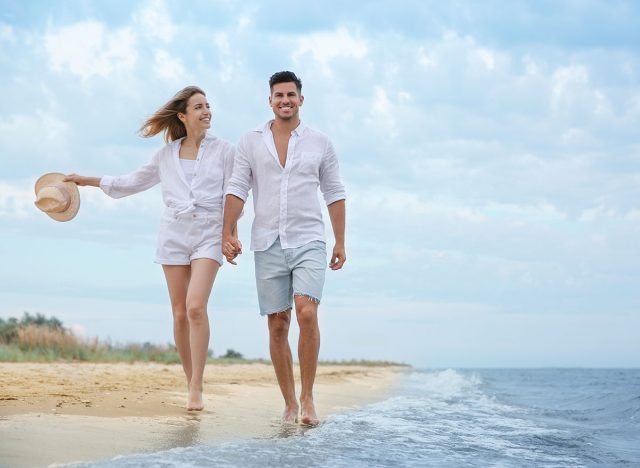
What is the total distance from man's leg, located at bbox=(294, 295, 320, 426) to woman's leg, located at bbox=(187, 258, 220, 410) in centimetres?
89

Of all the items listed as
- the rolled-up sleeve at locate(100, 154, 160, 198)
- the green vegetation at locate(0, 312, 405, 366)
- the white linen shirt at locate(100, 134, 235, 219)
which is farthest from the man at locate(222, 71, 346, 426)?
the green vegetation at locate(0, 312, 405, 366)

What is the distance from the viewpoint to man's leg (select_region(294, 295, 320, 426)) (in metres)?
5.69

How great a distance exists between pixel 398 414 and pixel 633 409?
547cm

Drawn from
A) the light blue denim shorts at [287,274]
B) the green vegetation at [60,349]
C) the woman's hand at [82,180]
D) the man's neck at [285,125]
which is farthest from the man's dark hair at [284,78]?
the green vegetation at [60,349]

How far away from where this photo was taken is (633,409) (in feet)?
38.8

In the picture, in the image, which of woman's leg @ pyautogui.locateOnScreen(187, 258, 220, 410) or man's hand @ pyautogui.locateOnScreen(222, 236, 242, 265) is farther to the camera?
woman's leg @ pyautogui.locateOnScreen(187, 258, 220, 410)

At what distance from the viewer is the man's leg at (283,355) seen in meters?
5.92

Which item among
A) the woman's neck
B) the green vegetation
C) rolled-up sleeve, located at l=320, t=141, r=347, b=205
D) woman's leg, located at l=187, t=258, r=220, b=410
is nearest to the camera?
rolled-up sleeve, located at l=320, t=141, r=347, b=205

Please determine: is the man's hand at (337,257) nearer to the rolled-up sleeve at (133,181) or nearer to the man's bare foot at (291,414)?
the man's bare foot at (291,414)

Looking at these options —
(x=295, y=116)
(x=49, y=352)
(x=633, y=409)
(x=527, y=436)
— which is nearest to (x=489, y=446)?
(x=527, y=436)

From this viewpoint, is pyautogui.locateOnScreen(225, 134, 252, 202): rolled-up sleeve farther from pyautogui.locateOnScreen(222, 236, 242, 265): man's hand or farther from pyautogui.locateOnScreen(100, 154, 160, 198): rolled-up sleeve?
pyautogui.locateOnScreen(100, 154, 160, 198): rolled-up sleeve

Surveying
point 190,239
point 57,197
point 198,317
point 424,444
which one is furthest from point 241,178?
point 424,444

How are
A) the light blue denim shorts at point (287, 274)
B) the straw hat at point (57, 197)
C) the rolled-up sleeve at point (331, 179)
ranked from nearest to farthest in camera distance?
1. the light blue denim shorts at point (287, 274)
2. the rolled-up sleeve at point (331, 179)
3. the straw hat at point (57, 197)

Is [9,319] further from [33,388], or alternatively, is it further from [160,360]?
[33,388]
